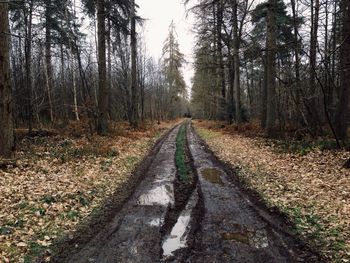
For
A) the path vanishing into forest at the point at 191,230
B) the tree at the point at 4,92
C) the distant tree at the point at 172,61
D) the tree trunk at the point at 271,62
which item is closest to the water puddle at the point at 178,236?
the path vanishing into forest at the point at 191,230

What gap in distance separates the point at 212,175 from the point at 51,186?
15.3 ft

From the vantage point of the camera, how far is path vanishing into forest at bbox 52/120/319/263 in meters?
4.39

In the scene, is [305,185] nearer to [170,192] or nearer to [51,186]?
[170,192]

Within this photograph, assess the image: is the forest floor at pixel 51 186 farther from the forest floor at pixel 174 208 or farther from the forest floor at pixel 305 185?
the forest floor at pixel 305 185

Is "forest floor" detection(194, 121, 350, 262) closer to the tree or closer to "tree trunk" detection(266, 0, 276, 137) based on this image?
"tree trunk" detection(266, 0, 276, 137)

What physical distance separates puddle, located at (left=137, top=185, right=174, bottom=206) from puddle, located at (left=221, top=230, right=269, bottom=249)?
1941mm

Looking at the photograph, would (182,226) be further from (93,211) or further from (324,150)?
(324,150)

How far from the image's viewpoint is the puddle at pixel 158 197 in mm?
6791

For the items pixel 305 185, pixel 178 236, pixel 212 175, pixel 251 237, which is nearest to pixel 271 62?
pixel 212 175

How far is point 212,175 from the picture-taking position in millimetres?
9312

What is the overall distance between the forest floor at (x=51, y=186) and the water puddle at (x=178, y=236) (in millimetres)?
1766

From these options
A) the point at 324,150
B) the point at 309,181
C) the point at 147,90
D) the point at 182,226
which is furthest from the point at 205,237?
the point at 147,90

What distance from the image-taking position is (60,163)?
9.94m

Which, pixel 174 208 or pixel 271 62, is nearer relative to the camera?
pixel 174 208
